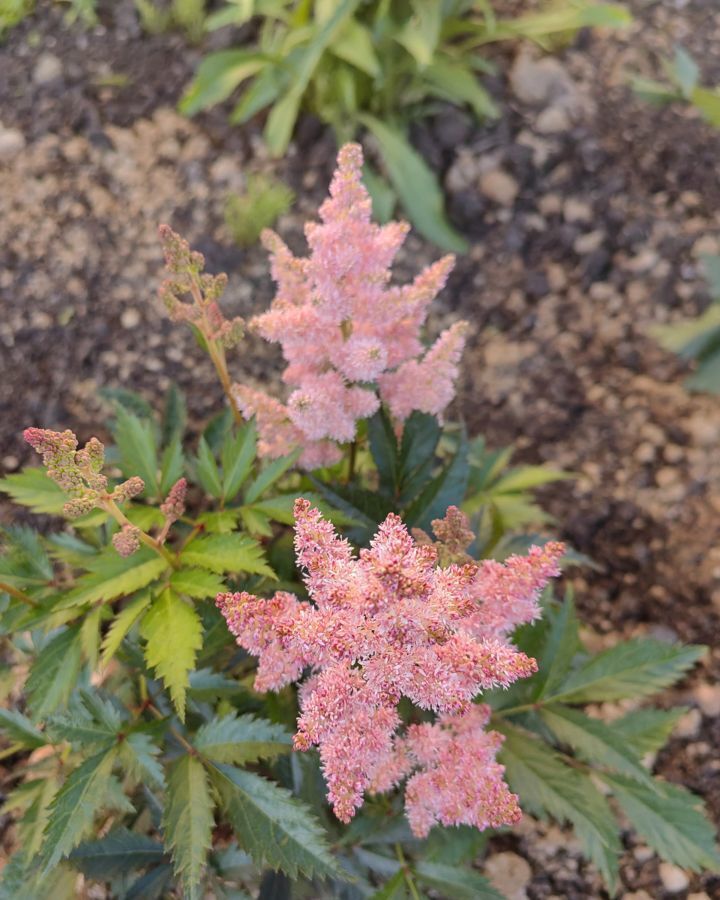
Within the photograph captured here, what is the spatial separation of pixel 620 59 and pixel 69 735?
3.12m

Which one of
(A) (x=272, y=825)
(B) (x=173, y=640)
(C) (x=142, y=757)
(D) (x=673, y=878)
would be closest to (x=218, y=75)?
(B) (x=173, y=640)

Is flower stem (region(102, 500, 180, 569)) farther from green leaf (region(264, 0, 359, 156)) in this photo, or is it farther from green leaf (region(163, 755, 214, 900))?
green leaf (region(264, 0, 359, 156))

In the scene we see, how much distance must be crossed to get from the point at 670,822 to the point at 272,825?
29.2 inches

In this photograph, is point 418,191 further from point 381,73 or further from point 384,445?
point 384,445

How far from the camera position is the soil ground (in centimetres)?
247

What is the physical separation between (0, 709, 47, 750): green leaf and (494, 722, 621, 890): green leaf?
85 cm

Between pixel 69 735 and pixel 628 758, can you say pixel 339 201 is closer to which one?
pixel 69 735

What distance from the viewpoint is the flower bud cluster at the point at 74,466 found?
3.56 feet

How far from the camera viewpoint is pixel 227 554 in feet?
4.35

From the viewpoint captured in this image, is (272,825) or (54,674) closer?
(272,825)

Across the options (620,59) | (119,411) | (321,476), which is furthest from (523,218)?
(119,411)

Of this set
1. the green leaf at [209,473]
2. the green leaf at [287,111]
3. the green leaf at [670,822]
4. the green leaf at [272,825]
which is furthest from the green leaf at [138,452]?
the green leaf at [287,111]

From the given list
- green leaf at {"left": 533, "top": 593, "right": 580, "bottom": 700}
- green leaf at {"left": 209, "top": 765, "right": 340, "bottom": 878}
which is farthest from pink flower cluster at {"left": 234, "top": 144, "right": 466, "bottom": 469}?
green leaf at {"left": 209, "top": 765, "right": 340, "bottom": 878}

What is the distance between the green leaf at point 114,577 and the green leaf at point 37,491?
0.16m
